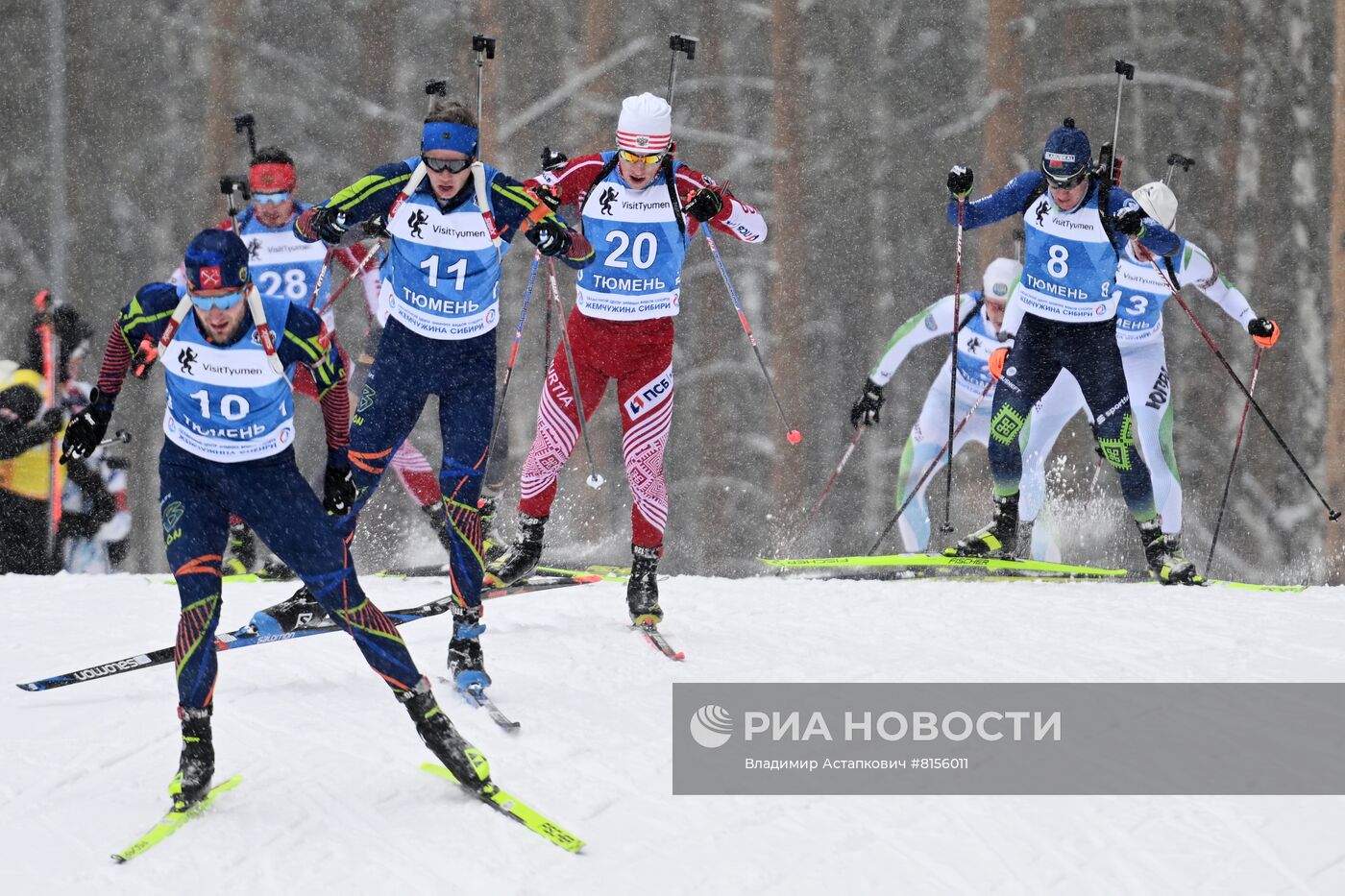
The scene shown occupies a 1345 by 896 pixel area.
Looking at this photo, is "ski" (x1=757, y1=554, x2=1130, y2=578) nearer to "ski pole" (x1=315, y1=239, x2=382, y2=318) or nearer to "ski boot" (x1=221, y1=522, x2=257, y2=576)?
"ski pole" (x1=315, y1=239, x2=382, y2=318)

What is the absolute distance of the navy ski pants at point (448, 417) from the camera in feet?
18.8

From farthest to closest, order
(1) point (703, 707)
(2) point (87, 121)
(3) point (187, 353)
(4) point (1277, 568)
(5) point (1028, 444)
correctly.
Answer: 1. (4) point (1277, 568)
2. (2) point (87, 121)
3. (5) point (1028, 444)
4. (1) point (703, 707)
5. (3) point (187, 353)

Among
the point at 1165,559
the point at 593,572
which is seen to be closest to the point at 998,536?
the point at 1165,559

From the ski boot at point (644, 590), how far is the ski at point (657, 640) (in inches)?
1.0

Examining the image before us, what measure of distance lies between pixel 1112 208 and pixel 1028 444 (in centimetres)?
163

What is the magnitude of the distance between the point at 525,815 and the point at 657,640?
1.98m

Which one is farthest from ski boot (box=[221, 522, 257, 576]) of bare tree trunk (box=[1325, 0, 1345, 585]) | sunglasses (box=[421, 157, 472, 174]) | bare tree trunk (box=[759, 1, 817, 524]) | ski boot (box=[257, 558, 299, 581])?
bare tree trunk (box=[1325, 0, 1345, 585])

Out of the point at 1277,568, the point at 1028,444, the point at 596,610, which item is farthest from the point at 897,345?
the point at 1277,568

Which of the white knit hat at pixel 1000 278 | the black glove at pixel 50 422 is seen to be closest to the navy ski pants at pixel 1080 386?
the white knit hat at pixel 1000 278

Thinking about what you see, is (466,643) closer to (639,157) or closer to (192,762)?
(192,762)

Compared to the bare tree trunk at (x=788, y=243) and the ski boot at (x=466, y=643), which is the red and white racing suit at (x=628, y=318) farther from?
the bare tree trunk at (x=788, y=243)

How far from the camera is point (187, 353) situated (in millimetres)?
4504

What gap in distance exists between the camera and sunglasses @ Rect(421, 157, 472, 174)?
5605 millimetres

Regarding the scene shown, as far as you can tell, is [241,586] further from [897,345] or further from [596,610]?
[897,345]
